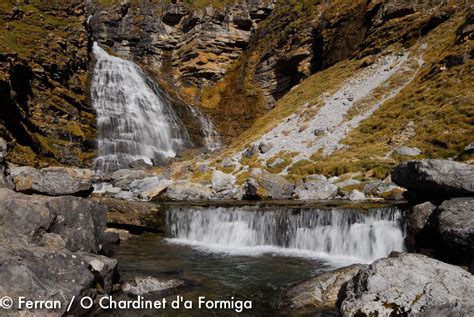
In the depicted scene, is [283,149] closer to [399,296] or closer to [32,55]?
[399,296]

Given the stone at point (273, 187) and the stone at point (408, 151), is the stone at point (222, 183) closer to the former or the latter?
the stone at point (273, 187)

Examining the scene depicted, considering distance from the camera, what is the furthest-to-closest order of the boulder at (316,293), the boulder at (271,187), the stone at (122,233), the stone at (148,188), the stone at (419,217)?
the stone at (148,188) → the boulder at (271,187) → the stone at (122,233) → the stone at (419,217) → the boulder at (316,293)

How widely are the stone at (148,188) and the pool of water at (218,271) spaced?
27.9ft

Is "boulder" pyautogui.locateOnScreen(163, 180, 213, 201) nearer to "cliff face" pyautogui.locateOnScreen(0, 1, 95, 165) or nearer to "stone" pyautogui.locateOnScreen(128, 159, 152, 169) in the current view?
"stone" pyautogui.locateOnScreen(128, 159, 152, 169)

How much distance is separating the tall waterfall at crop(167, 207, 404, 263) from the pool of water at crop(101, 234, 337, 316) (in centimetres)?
110

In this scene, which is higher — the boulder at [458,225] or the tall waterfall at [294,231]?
the boulder at [458,225]

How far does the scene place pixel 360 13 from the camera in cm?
5053

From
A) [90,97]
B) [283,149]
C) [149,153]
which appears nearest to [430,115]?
[283,149]

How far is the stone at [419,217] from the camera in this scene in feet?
39.1

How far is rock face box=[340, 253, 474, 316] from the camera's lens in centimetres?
684

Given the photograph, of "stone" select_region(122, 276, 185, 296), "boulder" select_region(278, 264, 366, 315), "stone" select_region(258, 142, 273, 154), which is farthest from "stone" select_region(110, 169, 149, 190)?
"boulder" select_region(278, 264, 366, 315)

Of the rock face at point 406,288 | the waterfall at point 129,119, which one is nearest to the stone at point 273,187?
the rock face at point 406,288

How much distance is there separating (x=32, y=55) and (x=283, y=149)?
3210cm

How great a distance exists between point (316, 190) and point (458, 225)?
40.0 ft
